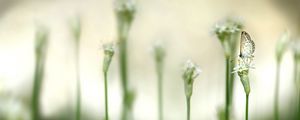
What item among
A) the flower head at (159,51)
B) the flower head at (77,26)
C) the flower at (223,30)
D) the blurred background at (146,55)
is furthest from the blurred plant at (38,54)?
the blurred background at (146,55)

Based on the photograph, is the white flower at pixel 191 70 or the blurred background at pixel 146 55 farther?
the blurred background at pixel 146 55

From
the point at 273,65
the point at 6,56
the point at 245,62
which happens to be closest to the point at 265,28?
the point at 273,65

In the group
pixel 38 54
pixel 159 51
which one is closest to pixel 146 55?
pixel 159 51

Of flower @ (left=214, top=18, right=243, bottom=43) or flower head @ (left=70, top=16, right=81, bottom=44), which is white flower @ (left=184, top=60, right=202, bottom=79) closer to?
flower @ (left=214, top=18, right=243, bottom=43)

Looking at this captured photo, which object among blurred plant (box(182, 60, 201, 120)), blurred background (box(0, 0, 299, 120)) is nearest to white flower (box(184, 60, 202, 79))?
blurred plant (box(182, 60, 201, 120))

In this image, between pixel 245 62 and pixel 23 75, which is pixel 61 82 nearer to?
pixel 23 75

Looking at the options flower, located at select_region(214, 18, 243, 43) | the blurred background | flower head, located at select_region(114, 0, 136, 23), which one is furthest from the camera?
the blurred background

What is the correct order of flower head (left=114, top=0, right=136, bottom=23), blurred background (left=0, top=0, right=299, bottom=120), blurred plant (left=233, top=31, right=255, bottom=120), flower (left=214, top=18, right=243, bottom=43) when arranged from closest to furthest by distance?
blurred plant (left=233, top=31, right=255, bottom=120) < flower (left=214, top=18, right=243, bottom=43) < flower head (left=114, top=0, right=136, bottom=23) < blurred background (left=0, top=0, right=299, bottom=120)

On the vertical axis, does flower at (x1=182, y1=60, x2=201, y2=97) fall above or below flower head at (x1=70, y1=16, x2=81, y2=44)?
below

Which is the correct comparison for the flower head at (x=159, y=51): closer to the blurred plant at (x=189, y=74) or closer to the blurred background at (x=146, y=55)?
the blurred plant at (x=189, y=74)
